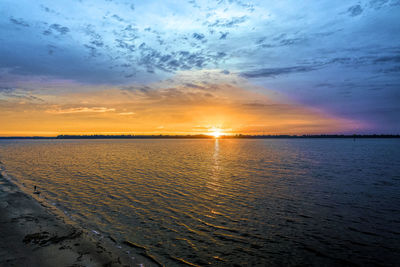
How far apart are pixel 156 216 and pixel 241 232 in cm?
672

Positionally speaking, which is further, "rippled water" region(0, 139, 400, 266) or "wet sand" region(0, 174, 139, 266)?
"rippled water" region(0, 139, 400, 266)

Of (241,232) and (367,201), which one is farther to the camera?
(367,201)

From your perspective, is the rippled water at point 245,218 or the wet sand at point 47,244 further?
the rippled water at point 245,218

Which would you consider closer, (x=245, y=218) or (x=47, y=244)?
(x=47, y=244)

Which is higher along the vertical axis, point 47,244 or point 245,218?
point 47,244

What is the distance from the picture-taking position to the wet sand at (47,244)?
9.62m

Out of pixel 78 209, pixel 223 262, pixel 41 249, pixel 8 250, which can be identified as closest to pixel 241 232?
pixel 223 262

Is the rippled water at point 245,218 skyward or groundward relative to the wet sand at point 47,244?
groundward

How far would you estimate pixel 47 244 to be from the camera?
1116 cm

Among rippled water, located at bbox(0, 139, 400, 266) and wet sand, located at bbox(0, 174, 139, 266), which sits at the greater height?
wet sand, located at bbox(0, 174, 139, 266)

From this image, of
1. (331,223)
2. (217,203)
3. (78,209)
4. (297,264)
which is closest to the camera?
(297,264)

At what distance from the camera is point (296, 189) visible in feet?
86.7

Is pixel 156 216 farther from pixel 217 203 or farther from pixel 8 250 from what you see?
pixel 8 250

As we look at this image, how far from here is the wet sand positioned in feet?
31.6
